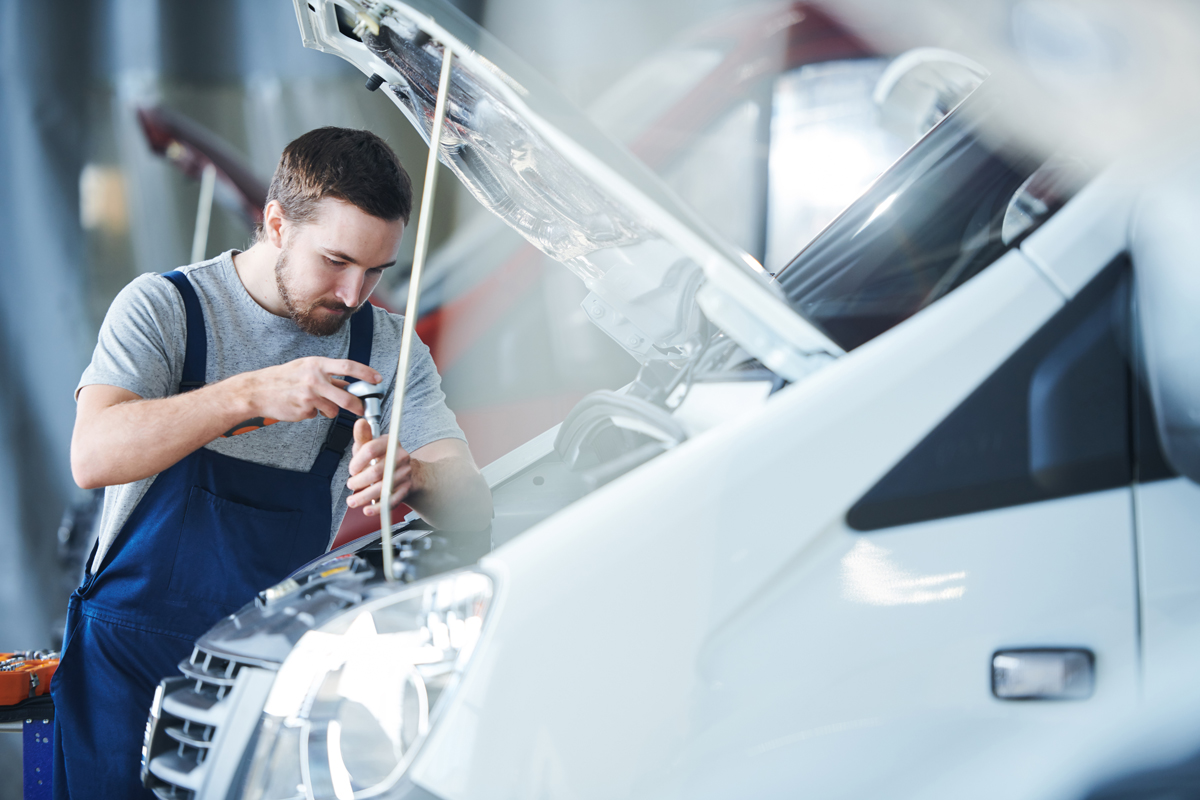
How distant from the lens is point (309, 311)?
5.00 ft

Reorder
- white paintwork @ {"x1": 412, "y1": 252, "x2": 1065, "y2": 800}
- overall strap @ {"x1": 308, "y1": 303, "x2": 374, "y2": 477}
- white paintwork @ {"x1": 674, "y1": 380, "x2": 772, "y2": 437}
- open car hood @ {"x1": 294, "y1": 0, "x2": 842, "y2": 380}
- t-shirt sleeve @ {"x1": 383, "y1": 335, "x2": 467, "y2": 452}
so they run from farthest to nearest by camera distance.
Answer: t-shirt sleeve @ {"x1": 383, "y1": 335, "x2": 467, "y2": 452} < overall strap @ {"x1": 308, "y1": 303, "x2": 374, "y2": 477} < white paintwork @ {"x1": 674, "y1": 380, "x2": 772, "y2": 437} < open car hood @ {"x1": 294, "y1": 0, "x2": 842, "y2": 380} < white paintwork @ {"x1": 412, "y1": 252, "x2": 1065, "y2": 800}

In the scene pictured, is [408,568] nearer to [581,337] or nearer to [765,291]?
[765,291]

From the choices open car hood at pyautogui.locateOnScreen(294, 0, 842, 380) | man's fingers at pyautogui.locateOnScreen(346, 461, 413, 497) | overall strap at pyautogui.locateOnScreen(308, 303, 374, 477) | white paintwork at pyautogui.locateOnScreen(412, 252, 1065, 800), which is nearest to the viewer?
white paintwork at pyautogui.locateOnScreen(412, 252, 1065, 800)

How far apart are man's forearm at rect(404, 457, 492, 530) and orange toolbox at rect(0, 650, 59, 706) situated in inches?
39.3

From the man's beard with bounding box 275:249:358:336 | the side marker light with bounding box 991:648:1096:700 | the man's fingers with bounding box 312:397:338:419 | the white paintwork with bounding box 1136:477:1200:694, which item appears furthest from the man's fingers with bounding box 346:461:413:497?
the white paintwork with bounding box 1136:477:1200:694

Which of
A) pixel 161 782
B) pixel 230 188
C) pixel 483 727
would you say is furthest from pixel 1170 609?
pixel 230 188

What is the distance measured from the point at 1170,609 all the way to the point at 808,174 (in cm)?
238

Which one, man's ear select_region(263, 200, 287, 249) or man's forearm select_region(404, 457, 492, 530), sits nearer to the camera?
man's forearm select_region(404, 457, 492, 530)

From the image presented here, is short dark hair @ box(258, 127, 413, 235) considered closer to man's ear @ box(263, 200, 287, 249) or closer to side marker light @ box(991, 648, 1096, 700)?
man's ear @ box(263, 200, 287, 249)

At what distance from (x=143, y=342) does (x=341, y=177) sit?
0.47 metres

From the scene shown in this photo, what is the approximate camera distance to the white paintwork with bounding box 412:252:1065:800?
773mm

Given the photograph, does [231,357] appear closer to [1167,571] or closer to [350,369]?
[350,369]

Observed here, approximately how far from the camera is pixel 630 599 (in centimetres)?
80

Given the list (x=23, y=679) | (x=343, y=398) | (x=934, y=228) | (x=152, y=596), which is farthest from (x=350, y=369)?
(x=23, y=679)
